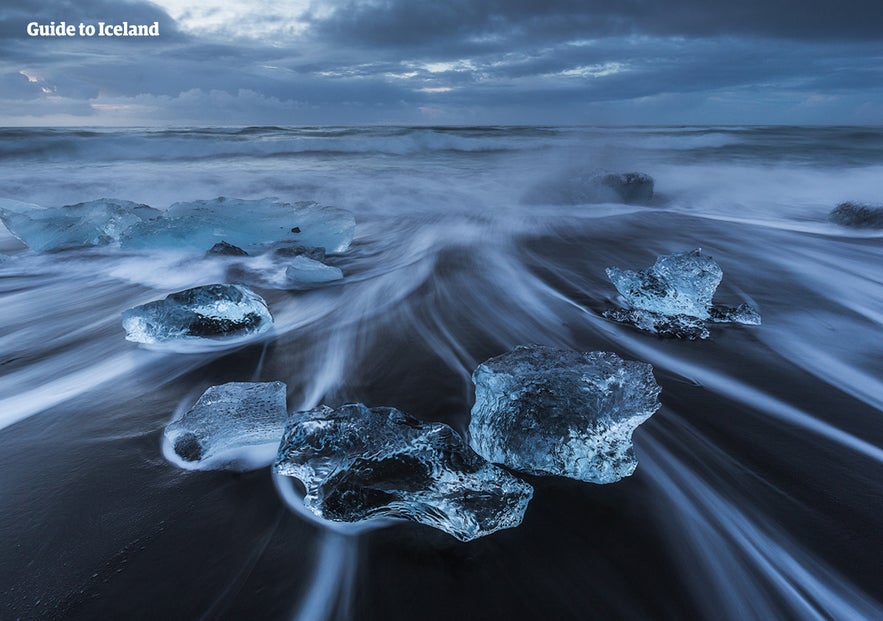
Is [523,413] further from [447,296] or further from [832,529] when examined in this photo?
[447,296]

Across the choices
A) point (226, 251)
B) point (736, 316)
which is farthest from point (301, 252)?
point (736, 316)

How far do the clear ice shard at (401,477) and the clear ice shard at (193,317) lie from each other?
1605 millimetres

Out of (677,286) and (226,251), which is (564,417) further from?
(226,251)

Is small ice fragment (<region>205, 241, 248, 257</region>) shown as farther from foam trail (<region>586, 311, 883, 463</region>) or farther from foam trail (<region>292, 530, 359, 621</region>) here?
foam trail (<region>292, 530, 359, 621</region>)

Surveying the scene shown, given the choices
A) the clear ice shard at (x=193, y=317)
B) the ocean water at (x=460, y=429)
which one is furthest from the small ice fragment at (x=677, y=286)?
the clear ice shard at (x=193, y=317)

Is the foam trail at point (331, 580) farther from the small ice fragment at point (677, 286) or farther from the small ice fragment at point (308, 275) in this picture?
the small ice fragment at point (308, 275)

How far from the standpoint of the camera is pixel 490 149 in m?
Answer: 20.9

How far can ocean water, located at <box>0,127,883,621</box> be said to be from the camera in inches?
55.0

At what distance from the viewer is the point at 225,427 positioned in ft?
6.26

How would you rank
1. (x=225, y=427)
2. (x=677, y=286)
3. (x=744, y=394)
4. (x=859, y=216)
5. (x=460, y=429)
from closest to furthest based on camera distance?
(x=225, y=427) < (x=460, y=429) < (x=744, y=394) < (x=677, y=286) < (x=859, y=216)

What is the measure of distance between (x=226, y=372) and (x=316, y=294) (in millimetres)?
1479

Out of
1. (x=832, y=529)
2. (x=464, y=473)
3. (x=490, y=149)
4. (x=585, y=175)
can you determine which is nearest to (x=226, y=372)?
(x=464, y=473)

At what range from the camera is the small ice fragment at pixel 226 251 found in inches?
198

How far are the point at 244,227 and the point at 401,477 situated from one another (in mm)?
4860
